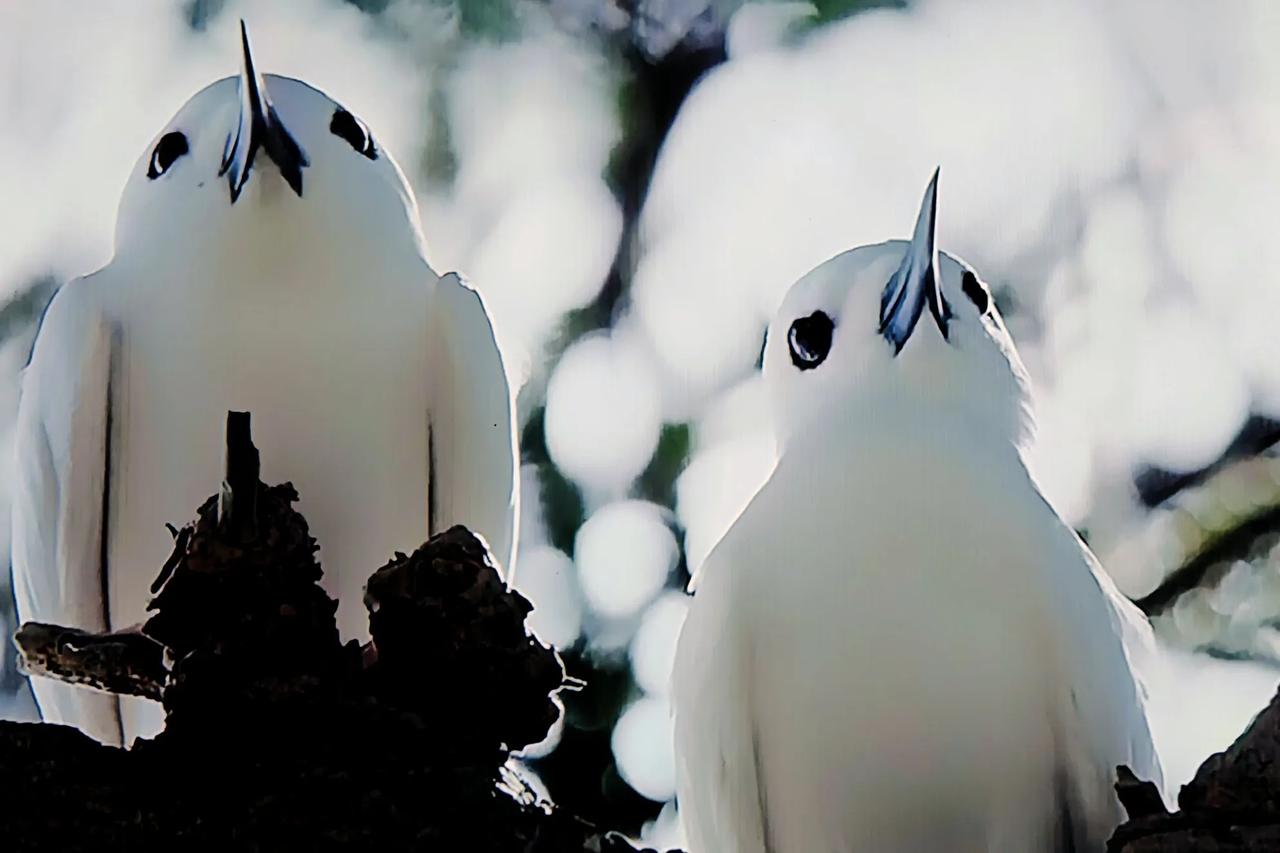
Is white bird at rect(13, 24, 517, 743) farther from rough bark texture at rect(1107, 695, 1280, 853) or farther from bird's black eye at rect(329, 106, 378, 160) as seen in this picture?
rough bark texture at rect(1107, 695, 1280, 853)

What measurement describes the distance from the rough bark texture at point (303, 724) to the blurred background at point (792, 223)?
0.96ft

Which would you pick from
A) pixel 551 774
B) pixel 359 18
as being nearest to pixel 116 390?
pixel 359 18

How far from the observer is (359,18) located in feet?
3.78

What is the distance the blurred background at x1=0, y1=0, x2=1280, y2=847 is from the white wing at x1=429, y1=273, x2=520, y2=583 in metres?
0.05

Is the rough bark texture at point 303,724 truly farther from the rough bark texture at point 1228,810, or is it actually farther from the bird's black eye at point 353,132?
the bird's black eye at point 353,132

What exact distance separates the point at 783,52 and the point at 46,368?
0.59 metres

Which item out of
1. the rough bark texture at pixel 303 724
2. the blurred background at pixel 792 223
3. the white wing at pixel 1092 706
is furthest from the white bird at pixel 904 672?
the rough bark texture at pixel 303 724

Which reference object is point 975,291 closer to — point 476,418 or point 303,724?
point 476,418

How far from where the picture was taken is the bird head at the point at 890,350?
3.30 ft

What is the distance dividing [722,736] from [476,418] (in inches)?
13.6

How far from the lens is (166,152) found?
1.14 m

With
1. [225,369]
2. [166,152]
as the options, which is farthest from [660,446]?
[166,152]

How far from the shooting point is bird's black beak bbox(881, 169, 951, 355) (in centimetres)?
91

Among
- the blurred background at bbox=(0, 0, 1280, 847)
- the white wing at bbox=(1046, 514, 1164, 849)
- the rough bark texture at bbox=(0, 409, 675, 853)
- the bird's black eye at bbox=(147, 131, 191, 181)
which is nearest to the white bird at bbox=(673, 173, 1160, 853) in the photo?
the white wing at bbox=(1046, 514, 1164, 849)
